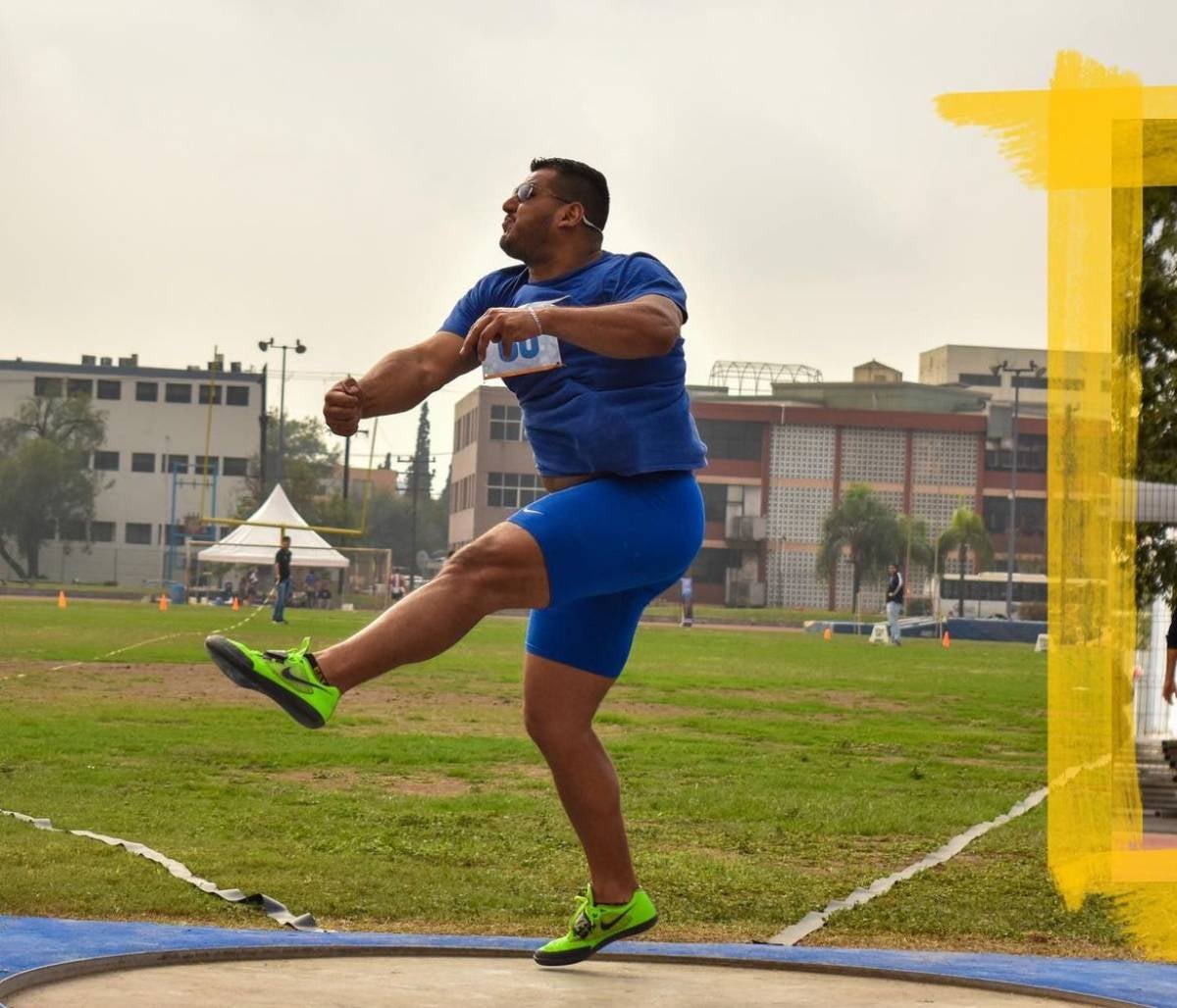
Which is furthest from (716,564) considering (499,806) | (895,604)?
(499,806)

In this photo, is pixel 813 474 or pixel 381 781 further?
pixel 813 474

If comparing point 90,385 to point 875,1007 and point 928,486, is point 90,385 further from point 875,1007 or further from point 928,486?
point 875,1007

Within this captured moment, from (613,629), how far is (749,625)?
195ft

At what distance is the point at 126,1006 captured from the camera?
13.6 feet

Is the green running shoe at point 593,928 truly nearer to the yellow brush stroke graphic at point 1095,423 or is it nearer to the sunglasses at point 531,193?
the sunglasses at point 531,193

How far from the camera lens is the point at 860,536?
3607 inches

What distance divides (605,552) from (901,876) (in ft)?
13.2

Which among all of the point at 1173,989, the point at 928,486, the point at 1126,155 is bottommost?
the point at 1173,989

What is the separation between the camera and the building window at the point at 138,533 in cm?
10406

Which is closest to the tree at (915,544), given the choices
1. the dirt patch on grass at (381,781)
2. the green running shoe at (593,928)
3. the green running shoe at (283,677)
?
the dirt patch on grass at (381,781)

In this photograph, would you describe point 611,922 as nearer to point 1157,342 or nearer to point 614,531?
point 614,531

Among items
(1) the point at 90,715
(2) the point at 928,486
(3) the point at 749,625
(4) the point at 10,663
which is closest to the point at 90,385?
(2) the point at 928,486

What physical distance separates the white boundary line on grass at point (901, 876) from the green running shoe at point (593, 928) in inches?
45.2

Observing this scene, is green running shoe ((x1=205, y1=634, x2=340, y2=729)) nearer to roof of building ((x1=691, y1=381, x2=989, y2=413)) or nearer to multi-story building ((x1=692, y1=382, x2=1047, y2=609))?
multi-story building ((x1=692, y1=382, x2=1047, y2=609))
